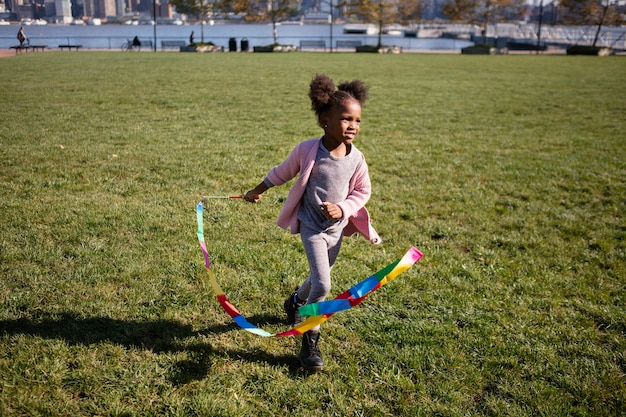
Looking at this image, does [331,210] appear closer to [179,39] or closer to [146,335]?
[146,335]

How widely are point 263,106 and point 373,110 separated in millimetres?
2877

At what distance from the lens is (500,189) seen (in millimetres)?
6801

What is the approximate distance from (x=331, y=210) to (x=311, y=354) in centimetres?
93

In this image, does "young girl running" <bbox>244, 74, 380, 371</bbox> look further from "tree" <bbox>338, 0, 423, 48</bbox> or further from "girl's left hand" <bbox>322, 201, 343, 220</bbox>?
"tree" <bbox>338, 0, 423, 48</bbox>

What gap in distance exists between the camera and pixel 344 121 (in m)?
2.88

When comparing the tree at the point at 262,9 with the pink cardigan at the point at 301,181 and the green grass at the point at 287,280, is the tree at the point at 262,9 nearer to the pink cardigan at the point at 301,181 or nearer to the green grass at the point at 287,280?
the green grass at the point at 287,280

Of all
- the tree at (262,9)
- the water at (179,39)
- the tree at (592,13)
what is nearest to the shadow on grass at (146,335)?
the water at (179,39)

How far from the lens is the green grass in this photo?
291 cm

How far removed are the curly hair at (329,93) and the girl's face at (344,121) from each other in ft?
0.12

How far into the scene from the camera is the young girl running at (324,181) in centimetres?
291

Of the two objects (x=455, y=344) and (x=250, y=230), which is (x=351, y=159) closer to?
(x=455, y=344)

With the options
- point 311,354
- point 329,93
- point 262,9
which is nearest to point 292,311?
point 311,354

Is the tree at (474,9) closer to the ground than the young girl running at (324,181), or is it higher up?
higher up

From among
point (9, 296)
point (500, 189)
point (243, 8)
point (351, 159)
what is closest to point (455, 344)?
point (351, 159)
